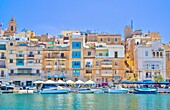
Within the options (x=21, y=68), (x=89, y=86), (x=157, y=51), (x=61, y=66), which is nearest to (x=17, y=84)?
(x=21, y=68)

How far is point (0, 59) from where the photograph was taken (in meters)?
85.9

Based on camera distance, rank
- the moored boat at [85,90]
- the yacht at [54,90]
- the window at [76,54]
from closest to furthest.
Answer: the yacht at [54,90] < the moored boat at [85,90] < the window at [76,54]

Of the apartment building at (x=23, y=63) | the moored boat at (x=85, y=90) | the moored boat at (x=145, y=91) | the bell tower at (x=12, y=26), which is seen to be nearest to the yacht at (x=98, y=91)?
the moored boat at (x=85, y=90)

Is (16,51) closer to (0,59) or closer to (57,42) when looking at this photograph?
(0,59)

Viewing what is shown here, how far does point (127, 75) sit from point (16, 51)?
26822mm

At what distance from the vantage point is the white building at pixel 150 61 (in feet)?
286

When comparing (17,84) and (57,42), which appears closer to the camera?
(17,84)

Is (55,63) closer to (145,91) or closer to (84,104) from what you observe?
(145,91)

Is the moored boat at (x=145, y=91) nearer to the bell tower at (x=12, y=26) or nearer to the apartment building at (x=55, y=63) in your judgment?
the apartment building at (x=55, y=63)

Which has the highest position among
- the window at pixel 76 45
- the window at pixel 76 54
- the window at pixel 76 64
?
the window at pixel 76 45

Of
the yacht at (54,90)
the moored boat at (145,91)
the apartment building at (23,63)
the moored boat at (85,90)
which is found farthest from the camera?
the apartment building at (23,63)

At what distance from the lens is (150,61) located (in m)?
87.7

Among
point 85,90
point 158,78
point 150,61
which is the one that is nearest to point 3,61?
point 85,90

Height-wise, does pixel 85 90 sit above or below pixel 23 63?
below
